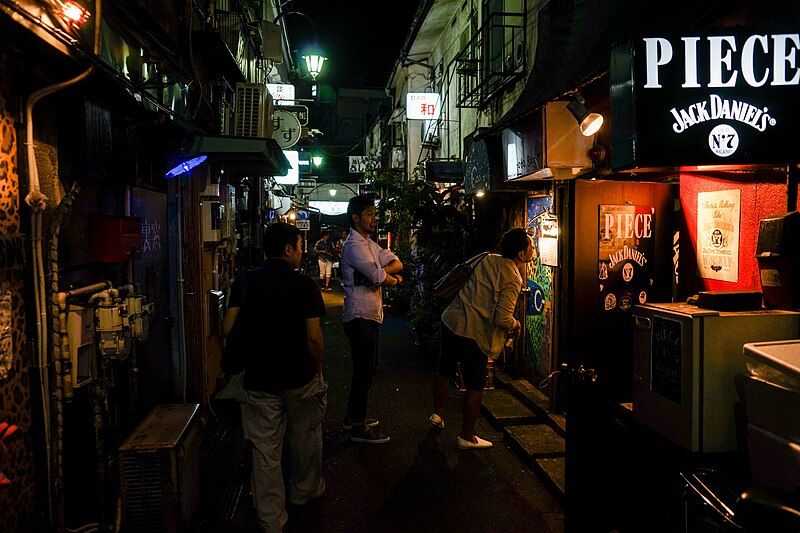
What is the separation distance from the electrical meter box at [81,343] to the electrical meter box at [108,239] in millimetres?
733

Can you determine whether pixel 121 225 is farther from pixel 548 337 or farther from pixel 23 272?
pixel 548 337

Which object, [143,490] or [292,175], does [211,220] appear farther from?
[292,175]

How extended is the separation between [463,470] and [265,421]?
2587 mm

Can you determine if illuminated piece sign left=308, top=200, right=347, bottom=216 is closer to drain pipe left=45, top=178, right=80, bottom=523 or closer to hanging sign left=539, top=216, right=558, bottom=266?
hanging sign left=539, top=216, right=558, bottom=266

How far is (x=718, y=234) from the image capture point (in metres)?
4.87

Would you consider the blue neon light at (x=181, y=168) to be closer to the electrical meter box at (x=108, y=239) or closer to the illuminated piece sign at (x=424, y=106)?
the electrical meter box at (x=108, y=239)

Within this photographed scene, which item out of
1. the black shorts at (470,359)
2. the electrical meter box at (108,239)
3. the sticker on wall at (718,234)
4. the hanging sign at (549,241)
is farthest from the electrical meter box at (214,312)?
the sticker on wall at (718,234)

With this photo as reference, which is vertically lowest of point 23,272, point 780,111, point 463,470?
point 463,470

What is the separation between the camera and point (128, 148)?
18.6 feet

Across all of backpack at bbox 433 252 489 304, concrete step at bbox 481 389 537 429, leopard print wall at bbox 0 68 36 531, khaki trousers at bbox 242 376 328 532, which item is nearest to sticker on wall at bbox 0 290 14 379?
leopard print wall at bbox 0 68 36 531

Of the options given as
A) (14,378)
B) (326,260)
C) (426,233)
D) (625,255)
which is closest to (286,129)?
(426,233)

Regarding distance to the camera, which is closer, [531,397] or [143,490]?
[143,490]

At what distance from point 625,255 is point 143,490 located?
17.1 feet

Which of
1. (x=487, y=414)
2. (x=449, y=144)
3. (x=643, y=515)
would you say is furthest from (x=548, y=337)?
(x=449, y=144)
